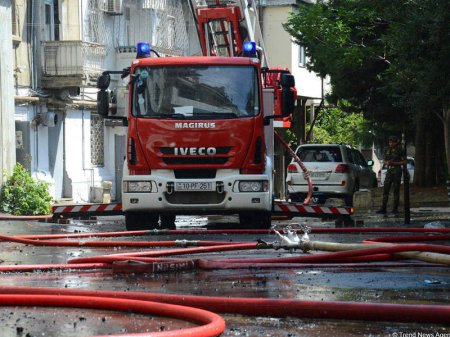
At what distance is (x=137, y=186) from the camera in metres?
17.1

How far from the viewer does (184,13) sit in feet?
137

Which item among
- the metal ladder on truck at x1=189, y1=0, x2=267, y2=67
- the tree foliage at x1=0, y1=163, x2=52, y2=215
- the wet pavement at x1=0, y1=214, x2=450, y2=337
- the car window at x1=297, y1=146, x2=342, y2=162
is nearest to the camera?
the wet pavement at x1=0, y1=214, x2=450, y2=337

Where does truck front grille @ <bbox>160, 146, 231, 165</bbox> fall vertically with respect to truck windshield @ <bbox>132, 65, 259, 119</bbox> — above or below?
below

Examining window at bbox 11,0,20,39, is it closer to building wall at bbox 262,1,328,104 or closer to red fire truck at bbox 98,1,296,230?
red fire truck at bbox 98,1,296,230

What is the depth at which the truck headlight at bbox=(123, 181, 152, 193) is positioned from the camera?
55.9 ft

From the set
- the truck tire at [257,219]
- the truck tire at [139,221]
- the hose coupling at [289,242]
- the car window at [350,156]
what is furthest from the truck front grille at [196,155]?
the car window at [350,156]

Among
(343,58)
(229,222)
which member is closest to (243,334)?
(229,222)

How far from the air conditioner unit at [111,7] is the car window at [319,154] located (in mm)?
9419

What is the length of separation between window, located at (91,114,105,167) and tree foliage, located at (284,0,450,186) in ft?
23.9

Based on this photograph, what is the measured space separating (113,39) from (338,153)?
415 inches

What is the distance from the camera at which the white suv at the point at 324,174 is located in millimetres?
29562

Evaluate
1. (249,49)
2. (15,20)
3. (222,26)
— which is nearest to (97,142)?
(15,20)

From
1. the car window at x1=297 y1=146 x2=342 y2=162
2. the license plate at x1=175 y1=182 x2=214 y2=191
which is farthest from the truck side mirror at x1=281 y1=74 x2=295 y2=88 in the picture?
the car window at x1=297 y1=146 x2=342 y2=162

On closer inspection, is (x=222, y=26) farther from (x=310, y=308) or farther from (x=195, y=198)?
(x=310, y=308)
